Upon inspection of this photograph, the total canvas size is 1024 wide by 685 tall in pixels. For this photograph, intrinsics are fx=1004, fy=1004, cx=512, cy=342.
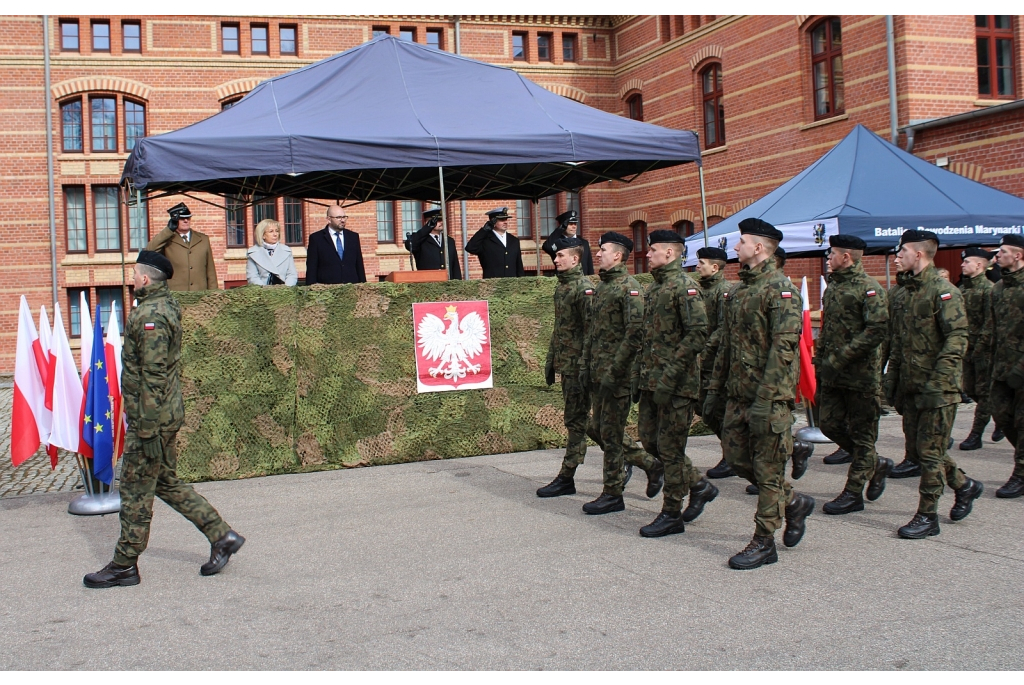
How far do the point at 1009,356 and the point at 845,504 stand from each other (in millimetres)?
1930

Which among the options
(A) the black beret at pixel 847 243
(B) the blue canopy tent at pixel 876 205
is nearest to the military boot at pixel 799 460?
(A) the black beret at pixel 847 243

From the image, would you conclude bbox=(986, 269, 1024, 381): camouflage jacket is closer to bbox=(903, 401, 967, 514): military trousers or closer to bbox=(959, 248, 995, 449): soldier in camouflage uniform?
bbox=(959, 248, 995, 449): soldier in camouflage uniform

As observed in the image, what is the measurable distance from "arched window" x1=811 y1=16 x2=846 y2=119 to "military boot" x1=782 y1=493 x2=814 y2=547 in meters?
16.3

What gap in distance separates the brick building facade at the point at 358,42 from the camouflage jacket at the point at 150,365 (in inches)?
643

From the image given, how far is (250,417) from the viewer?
902 cm

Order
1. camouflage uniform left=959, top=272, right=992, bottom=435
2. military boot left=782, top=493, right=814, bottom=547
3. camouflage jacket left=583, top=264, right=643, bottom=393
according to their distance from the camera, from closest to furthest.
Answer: military boot left=782, top=493, right=814, bottom=547 < camouflage jacket left=583, top=264, right=643, bottom=393 < camouflage uniform left=959, top=272, right=992, bottom=435

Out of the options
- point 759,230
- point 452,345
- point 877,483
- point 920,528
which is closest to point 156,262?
point 759,230

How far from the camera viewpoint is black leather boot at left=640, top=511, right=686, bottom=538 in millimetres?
6324

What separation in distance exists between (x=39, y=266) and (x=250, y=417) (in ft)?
63.7

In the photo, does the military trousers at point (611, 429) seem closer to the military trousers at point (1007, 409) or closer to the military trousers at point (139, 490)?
the military trousers at point (139, 490)

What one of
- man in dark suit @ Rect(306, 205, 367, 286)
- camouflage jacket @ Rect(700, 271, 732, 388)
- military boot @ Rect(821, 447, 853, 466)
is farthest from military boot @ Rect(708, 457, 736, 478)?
man in dark suit @ Rect(306, 205, 367, 286)

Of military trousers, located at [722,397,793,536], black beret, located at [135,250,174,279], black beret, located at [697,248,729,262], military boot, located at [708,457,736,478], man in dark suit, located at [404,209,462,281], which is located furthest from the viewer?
man in dark suit, located at [404,209,462,281]

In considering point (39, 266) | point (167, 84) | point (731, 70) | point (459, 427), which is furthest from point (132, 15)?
point (459, 427)
